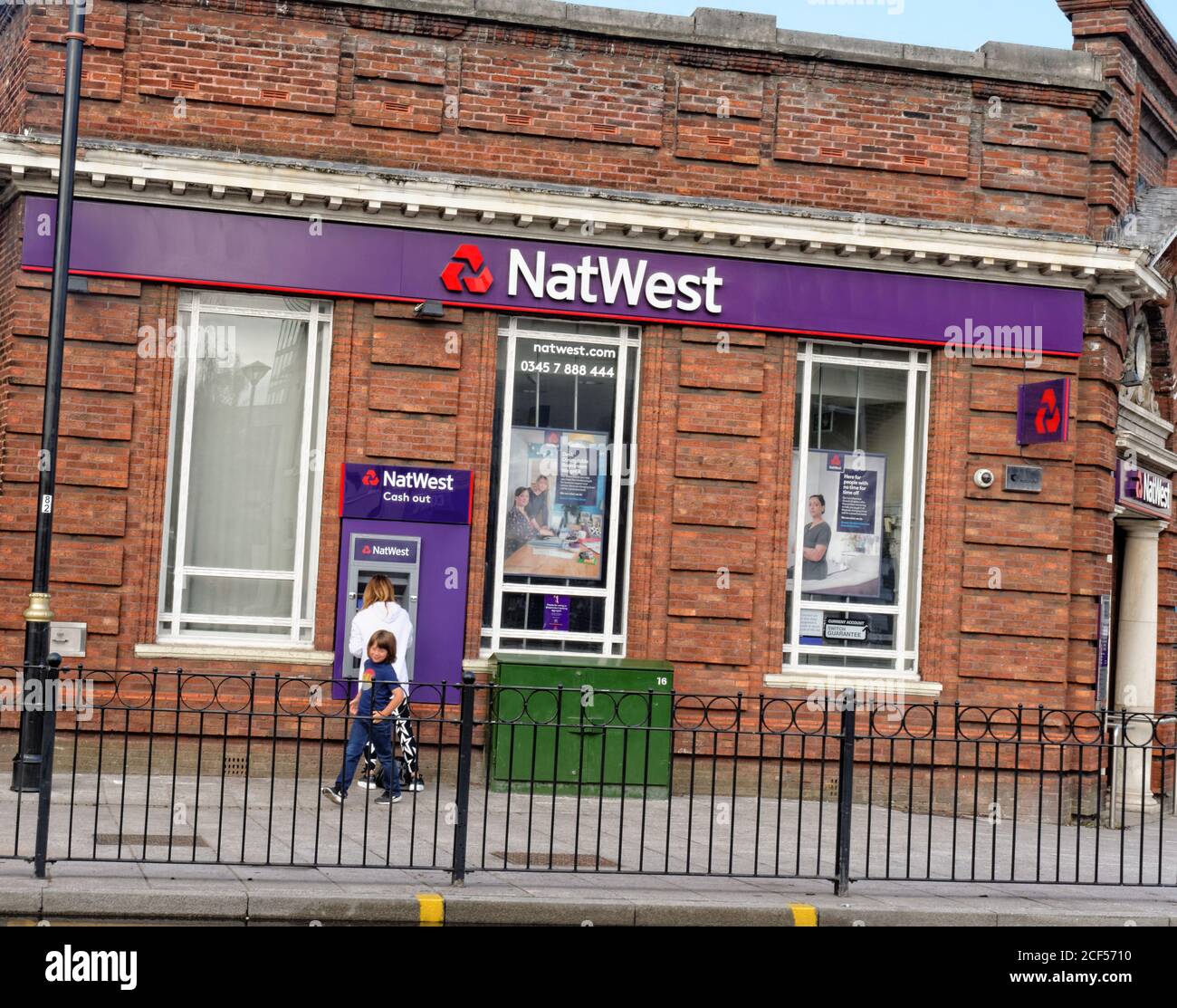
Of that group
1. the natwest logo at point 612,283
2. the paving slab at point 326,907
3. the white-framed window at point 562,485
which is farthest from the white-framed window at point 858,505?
the paving slab at point 326,907

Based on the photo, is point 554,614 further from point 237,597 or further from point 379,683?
point 237,597

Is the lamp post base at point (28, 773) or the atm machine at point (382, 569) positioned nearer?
the lamp post base at point (28, 773)

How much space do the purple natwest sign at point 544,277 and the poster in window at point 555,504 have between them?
1260 mm

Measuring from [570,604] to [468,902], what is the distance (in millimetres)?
6490

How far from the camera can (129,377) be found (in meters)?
13.9

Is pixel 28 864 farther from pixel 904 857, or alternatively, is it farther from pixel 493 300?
pixel 493 300

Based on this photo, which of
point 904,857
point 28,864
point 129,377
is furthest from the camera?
point 129,377

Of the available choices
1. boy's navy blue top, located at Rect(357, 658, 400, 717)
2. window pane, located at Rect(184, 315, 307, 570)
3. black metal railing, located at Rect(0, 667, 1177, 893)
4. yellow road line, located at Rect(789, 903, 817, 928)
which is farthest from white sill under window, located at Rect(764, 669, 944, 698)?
yellow road line, located at Rect(789, 903, 817, 928)

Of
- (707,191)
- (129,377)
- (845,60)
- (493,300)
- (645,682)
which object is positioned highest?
(845,60)

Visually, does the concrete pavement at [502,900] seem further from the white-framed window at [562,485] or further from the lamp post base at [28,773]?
the white-framed window at [562,485]

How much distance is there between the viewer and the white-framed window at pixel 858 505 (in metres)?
15.4

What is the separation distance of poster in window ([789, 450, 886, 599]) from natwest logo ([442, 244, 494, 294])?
357 cm
